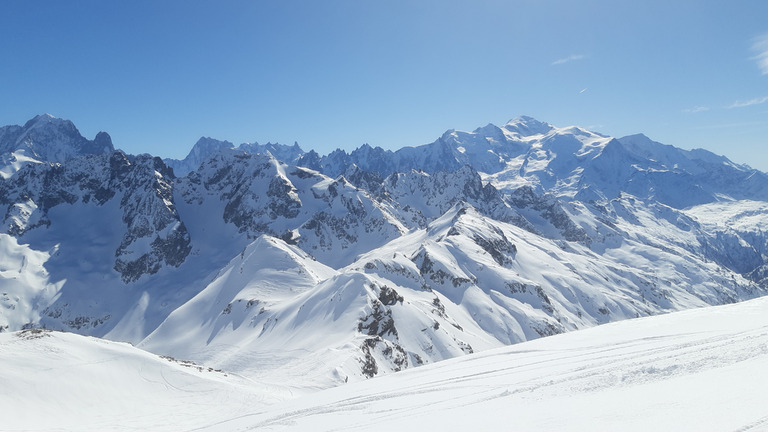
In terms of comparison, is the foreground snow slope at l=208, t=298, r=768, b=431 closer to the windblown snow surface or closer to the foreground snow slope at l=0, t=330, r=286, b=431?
the windblown snow surface

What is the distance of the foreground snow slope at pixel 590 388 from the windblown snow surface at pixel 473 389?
0.07 m

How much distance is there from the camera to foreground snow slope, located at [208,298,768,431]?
13172 millimetres

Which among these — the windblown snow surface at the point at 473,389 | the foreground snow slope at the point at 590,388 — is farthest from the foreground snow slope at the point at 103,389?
the foreground snow slope at the point at 590,388

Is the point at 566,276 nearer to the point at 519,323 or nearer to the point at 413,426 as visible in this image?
the point at 519,323

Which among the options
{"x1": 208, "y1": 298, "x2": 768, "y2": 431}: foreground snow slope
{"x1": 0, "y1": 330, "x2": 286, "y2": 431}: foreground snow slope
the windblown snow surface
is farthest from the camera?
{"x1": 0, "y1": 330, "x2": 286, "y2": 431}: foreground snow slope

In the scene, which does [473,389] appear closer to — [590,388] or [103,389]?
[590,388]

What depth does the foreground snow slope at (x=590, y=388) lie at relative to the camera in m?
13.2

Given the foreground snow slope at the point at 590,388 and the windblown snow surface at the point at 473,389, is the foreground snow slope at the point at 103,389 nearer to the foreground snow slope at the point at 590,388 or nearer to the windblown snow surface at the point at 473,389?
the windblown snow surface at the point at 473,389

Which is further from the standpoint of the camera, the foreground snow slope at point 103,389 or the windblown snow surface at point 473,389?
the foreground snow slope at point 103,389

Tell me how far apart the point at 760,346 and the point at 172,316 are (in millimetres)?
128916

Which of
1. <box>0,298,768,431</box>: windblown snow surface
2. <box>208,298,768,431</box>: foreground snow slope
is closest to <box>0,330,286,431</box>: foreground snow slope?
<box>0,298,768,431</box>: windblown snow surface

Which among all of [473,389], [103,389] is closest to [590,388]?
[473,389]

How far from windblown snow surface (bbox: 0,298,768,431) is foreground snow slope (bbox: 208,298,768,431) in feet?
0.22

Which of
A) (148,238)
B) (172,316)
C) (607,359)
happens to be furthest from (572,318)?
(148,238)
